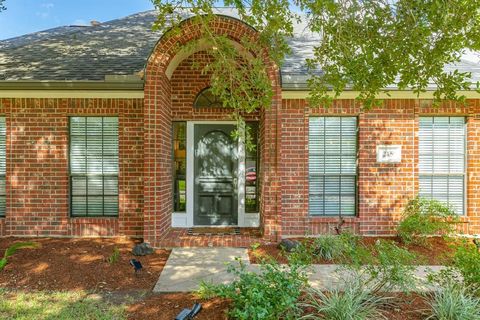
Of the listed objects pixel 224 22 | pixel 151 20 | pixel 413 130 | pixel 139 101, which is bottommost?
pixel 413 130

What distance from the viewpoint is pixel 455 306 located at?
9.80 feet

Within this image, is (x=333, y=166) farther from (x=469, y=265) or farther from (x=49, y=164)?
(x=49, y=164)

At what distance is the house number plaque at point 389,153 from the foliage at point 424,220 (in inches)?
35.1

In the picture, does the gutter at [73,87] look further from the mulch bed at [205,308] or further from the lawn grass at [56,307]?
the mulch bed at [205,308]

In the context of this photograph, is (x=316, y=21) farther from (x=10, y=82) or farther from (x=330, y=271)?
(x=10, y=82)

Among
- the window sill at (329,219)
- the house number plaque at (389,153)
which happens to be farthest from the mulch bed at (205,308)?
the house number plaque at (389,153)

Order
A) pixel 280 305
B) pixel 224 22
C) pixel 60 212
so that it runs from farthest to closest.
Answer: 1. pixel 60 212
2. pixel 224 22
3. pixel 280 305

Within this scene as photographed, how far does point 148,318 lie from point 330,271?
8.64 ft

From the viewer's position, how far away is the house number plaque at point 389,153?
6355 millimetres

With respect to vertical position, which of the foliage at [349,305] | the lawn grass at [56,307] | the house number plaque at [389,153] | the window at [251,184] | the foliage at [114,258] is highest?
the house number plaque at [389,153]

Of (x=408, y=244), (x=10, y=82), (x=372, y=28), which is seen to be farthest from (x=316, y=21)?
(x=10, y=82)

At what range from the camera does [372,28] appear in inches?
160

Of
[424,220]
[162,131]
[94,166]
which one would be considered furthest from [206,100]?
[424,220]

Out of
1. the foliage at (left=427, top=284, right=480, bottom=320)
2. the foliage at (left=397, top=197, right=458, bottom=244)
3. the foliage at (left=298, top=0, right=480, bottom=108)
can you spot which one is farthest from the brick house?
the foliage at (left=427, top=284, right=480, bottom=320)
